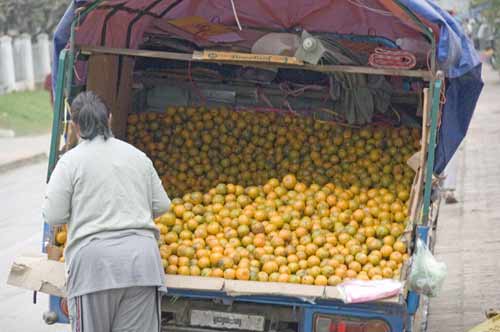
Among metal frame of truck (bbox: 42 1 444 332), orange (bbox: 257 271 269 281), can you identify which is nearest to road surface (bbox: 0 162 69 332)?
metal frame of truck (bbox: 42 1 444 332)

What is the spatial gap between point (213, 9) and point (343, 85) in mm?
1092

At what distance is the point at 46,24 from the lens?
33.7 m

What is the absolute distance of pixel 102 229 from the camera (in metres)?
4.39

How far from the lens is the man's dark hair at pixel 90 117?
4480 millimetres

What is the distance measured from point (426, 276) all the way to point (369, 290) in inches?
12.7

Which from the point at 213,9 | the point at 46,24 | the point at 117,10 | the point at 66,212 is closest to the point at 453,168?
the point at 213,9

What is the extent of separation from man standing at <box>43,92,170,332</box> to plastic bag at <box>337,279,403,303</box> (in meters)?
0.96

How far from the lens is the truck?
4980 millimetres

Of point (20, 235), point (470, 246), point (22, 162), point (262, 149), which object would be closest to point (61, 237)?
point (262, 149)

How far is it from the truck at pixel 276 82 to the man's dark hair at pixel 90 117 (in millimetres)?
814

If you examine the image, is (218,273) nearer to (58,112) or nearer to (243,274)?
(243,274)

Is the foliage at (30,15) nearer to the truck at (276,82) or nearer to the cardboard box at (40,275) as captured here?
the truck at (276,82)

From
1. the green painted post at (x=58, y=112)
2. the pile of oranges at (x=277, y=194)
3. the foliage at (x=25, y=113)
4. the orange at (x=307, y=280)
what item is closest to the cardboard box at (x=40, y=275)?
the pile of oranges at (x=277, y=194)

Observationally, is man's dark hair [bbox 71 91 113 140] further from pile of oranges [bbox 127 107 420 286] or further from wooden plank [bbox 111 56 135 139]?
wooden plank [bbox 111 56 135 139]
